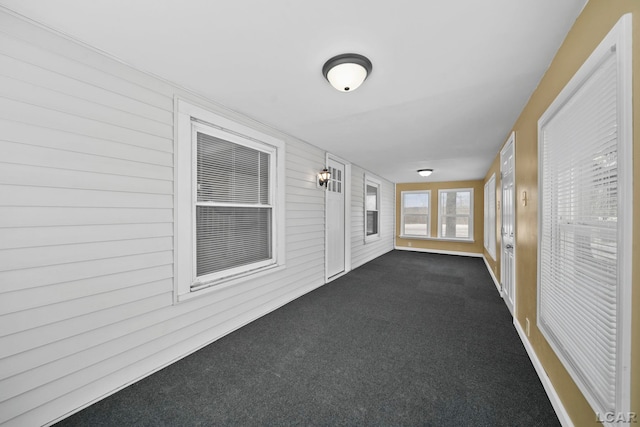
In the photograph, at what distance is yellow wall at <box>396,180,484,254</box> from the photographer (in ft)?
24.7

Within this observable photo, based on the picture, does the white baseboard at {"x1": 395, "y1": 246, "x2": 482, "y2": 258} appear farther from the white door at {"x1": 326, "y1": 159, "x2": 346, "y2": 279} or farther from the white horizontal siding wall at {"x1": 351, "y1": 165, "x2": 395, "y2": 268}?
the white door at {"x1": 326, "y1": 159, "x2": 346, "y2": 279}

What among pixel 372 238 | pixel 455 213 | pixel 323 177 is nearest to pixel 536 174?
pixel 323 177

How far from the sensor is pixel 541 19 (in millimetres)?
1438

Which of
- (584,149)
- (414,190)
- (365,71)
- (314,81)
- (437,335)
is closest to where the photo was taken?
(584,149)

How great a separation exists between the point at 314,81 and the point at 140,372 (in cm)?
286

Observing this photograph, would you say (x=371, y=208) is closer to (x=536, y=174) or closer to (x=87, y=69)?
(x=536, y=174)

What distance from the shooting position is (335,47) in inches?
67.6

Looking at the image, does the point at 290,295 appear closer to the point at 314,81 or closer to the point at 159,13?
the point at 314,81

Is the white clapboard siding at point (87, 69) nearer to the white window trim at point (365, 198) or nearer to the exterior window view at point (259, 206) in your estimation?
the exterior window view at point (259, 206)

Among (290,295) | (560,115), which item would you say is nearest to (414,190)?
(290,295)

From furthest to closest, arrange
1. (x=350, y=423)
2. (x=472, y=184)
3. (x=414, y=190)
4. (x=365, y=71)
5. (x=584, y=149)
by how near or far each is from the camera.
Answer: (x=414, y=190)
(x=472, y=184)
(x=365, y=71)
(x=350, y=423)
(x=584, y=149)

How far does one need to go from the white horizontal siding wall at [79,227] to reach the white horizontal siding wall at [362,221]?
395cm

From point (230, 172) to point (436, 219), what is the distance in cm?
738

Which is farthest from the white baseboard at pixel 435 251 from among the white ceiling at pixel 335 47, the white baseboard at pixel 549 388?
the white ceiling at pixel 335 47
